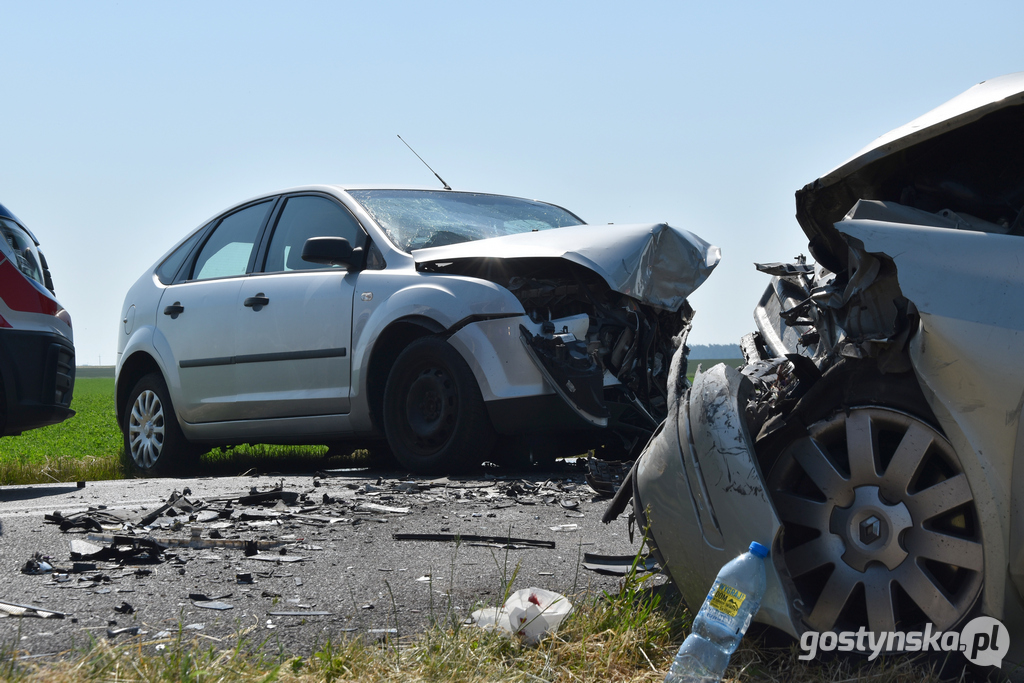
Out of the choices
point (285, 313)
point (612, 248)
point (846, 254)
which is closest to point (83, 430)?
point (285, 313)

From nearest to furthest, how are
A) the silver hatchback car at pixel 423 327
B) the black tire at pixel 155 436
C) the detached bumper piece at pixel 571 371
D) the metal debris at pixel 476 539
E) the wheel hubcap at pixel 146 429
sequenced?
the metal debris at pixel 476 539
the detached bumper piece at pixel 571 371
the silver hatchback car at pixel 423 327
the black tire at pixel 155 436
the wheel hubcap at pixel 146 429

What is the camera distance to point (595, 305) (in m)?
6.01

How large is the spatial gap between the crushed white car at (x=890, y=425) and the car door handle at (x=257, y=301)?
178 inches

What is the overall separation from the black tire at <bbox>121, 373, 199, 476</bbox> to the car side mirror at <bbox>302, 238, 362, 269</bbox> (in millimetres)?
2271

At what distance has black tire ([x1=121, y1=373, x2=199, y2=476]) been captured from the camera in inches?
309

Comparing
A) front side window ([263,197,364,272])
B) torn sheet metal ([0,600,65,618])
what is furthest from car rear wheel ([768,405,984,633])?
front side window ([263,197,364,272])

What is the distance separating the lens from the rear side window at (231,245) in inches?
294

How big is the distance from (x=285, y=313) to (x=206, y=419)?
1267mm

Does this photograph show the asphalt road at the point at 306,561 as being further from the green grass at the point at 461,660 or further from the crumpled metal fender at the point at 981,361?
the crumpled metal fender at the point at 981,361

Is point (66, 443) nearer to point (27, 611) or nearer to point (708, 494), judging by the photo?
point (27, 611)

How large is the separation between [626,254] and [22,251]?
3.96 m

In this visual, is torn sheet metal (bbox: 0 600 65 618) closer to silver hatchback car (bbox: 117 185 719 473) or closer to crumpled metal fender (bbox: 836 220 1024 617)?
crumpled metal fender (bbox: 836 220 1024 617)

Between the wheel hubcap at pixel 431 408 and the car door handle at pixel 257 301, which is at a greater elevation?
the car door handle at pixel 257 301

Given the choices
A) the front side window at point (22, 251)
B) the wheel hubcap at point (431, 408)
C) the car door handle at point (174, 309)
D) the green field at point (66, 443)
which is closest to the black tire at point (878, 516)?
the wheel hubcap at point (431, 408)
